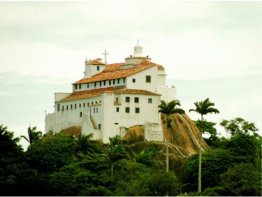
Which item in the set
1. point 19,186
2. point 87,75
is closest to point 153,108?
point 87,75

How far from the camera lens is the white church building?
12725cm

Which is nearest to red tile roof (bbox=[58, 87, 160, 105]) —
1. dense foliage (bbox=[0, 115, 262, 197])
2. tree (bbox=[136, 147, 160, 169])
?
dense foliage (bbox=[0, 115, 262, 197])

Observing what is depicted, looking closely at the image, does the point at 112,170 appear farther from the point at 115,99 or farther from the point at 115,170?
the point at 115,99

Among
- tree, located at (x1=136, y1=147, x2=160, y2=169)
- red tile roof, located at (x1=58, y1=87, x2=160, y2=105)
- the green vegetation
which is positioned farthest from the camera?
red tile roof, located at (x1=58, y1=87, x2=160, y2=105)

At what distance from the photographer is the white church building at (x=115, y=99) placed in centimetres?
12725

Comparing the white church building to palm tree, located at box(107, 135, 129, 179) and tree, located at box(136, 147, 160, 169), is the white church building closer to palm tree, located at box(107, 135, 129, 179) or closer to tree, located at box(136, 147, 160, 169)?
tree, located at box(136, 147, 160, 169)

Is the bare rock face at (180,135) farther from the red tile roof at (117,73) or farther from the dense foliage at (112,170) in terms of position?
the red tile roof at (117,73)

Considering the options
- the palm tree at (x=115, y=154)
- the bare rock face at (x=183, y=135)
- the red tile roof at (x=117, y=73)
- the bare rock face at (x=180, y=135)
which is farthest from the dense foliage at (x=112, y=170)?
Answer: the red tile roof at (x=117, y=73)

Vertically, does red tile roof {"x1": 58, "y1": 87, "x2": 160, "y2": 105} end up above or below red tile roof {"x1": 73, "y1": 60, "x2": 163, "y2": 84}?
below

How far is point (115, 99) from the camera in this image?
128875 millimetres

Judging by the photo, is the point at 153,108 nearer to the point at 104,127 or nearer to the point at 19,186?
the point at 104,127

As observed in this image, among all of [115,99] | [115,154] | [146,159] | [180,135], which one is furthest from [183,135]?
[115,154]

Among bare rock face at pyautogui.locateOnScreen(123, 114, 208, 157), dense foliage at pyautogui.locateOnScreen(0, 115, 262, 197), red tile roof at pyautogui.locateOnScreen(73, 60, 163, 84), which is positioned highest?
red tile roof at pyautogui.locateOnScreen(73, 60, 163, 84)

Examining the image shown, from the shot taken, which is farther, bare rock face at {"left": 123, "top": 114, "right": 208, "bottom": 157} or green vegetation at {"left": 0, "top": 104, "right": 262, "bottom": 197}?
bare rock face at {"left": 123, "top": 114, "right": 208, "bottom": 157}
